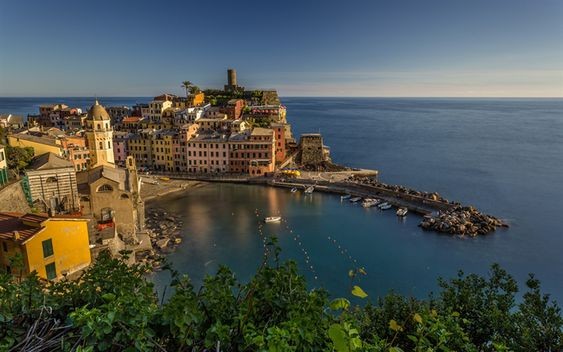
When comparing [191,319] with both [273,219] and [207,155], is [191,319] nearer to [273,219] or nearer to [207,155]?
[273,219]

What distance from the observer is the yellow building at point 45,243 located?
1288 centimetres

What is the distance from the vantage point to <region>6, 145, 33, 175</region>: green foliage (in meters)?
22.0

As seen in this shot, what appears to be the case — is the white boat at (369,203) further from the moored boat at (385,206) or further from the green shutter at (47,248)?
the green shutter at (47,248)

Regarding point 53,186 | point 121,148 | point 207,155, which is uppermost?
point 53,186

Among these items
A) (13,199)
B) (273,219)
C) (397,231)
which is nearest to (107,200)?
(13,199)

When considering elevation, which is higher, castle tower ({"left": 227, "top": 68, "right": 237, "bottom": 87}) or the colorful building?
castle tower ({"left": 227, "top": 68, "right": 237, "bottom": 87})

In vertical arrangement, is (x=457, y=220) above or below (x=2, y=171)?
below

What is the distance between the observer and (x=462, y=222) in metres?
30.8

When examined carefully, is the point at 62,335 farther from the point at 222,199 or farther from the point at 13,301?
the point at 222,199

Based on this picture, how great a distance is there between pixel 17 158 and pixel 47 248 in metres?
12.3

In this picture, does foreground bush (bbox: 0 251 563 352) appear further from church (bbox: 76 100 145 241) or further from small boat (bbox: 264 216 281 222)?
small boat (bbox: 264 216 281 222)

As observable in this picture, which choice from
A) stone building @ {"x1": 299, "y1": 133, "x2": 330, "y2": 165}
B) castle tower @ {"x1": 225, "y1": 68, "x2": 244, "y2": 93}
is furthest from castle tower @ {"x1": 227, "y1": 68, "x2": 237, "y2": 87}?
stone building @ {"x1": 299, "y1": 133, "x2": 330, "y2": 165}

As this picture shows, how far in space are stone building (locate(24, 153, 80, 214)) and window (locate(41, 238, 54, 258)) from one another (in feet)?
19.0

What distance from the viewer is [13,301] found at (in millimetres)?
3809
